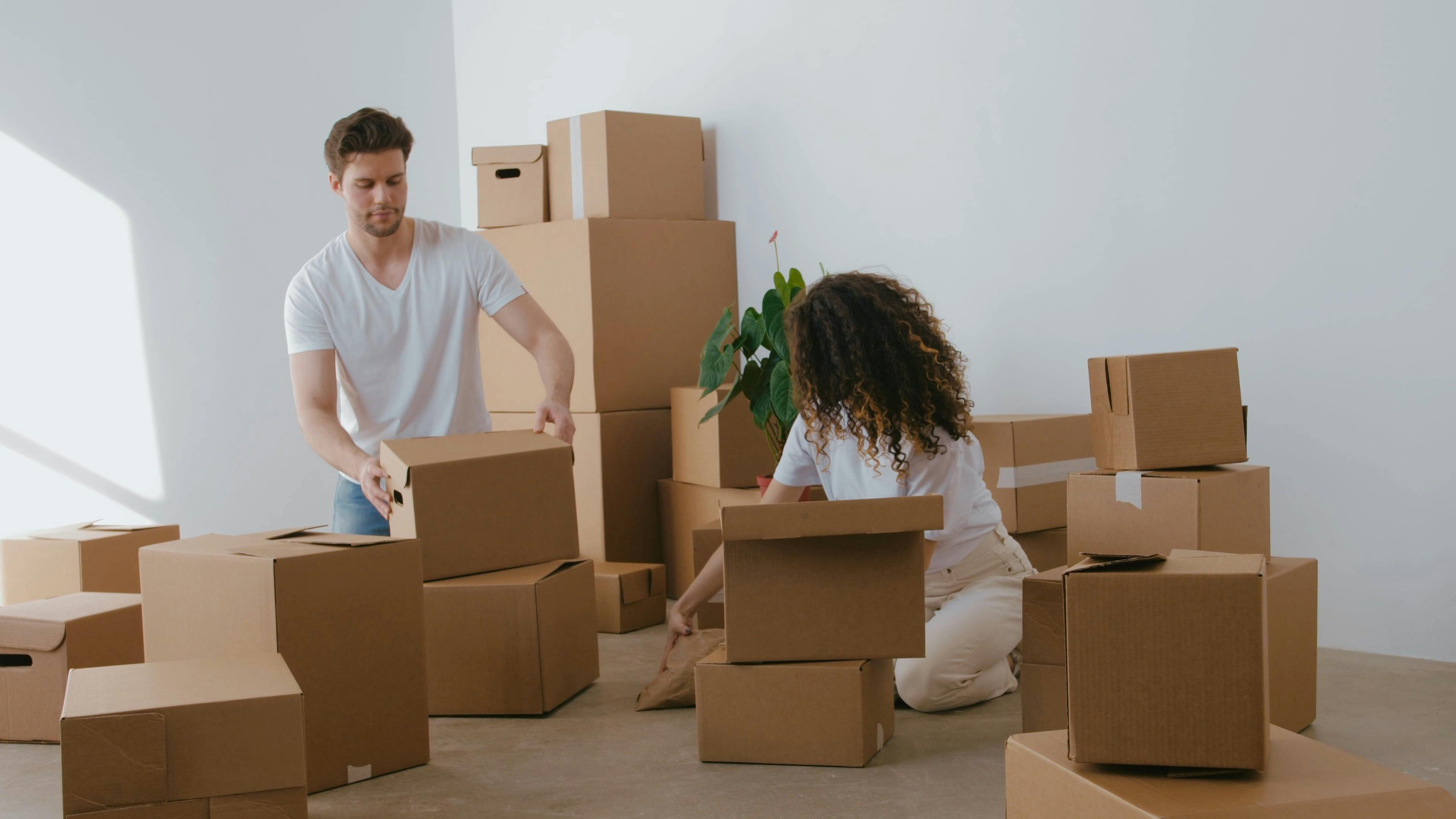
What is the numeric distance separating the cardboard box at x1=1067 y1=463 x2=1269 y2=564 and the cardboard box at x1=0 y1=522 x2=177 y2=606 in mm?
2349

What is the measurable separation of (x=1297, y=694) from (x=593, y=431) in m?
2.13

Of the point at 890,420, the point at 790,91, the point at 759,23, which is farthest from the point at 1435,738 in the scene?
the point at 759,23

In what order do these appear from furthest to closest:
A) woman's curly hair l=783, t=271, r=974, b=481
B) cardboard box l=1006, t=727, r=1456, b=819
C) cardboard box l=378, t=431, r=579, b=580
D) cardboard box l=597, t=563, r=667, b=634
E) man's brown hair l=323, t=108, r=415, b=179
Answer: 1. cardboard box l=597, t=563, r=667, b=634
2. man's brown hair l=323, t=108, r=415, b=179
3. cardboard box l=378, t=431, r=579, b=580
4. woman's curly hair l=783, t=271, r=974, b=481
5. cardboard box l=1006, t=727, r=1456, b=819

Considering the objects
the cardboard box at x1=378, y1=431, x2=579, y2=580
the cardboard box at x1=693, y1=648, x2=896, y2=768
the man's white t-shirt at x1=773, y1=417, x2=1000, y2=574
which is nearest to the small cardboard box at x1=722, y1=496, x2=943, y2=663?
the cardboard box at x1=693, y1=648, x2=896, y2=768

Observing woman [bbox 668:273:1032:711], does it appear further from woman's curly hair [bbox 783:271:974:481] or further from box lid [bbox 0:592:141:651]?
box lid [bbox 0:592:141:651]

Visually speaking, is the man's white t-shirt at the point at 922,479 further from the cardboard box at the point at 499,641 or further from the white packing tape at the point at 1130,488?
the cardboard box at the point at 499,641

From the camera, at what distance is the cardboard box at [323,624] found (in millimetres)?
1710

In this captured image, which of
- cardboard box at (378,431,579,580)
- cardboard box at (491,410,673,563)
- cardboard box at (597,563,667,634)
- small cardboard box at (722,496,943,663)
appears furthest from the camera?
cardboard box at (491,410,673,563)

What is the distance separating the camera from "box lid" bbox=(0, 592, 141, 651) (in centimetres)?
213

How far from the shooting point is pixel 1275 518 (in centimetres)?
260

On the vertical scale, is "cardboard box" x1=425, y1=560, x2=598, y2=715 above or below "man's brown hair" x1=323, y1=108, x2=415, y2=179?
below

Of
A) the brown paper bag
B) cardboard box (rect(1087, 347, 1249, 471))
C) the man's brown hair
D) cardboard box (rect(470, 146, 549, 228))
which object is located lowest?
the brown paper bag

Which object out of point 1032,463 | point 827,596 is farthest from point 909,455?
point 1032,463

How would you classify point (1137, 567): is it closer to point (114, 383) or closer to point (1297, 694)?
point (1297, 694)
